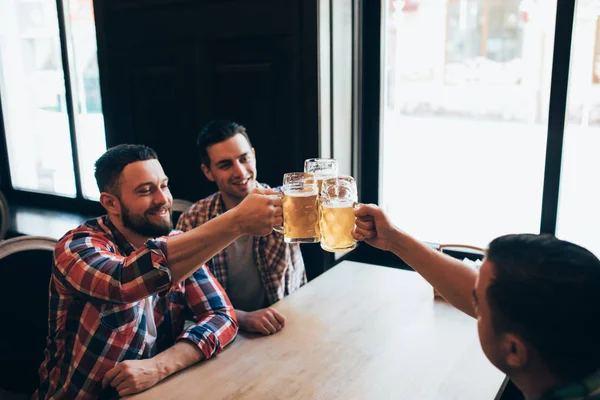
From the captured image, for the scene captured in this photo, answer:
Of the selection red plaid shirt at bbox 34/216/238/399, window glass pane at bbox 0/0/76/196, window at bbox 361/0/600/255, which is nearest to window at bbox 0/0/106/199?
window glass pane at bbox 0/0/76/196

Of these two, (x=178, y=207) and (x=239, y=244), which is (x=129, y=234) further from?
(x=178, y=207)

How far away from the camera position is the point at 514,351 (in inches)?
35.0

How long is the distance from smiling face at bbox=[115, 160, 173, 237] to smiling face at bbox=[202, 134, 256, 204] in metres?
0.56

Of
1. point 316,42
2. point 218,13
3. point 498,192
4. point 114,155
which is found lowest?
point 498,192

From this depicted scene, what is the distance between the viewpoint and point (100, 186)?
169cm

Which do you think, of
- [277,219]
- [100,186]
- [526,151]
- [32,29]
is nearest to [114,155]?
[100,186]

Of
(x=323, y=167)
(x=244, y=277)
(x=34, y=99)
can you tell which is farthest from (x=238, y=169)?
(x=34, y=99)

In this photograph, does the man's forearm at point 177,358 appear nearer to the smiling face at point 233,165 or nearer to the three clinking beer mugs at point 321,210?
the three clinking beer mugs at point 321,210

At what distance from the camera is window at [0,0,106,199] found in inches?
140

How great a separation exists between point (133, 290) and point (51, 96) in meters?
3.00

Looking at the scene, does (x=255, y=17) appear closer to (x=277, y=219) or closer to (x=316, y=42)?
(x=316, y=42)

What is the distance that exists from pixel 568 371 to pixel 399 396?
54cm

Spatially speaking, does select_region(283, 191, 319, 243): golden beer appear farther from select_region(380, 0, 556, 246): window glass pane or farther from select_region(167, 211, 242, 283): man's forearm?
select_region(380, 0, 556, 246): window glass pane

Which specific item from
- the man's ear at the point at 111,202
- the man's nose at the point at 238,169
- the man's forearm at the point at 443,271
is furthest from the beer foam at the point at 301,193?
the man's nose at the point at 238,169
